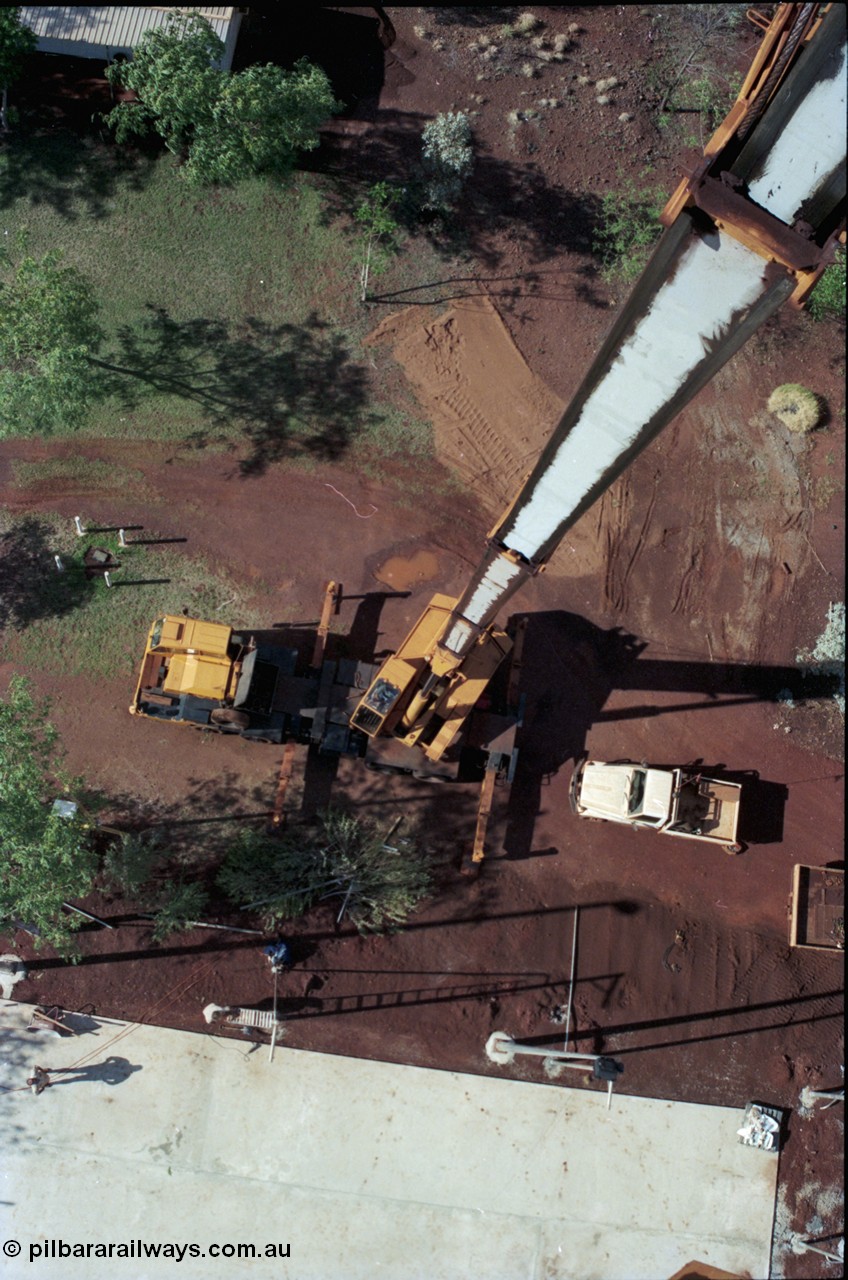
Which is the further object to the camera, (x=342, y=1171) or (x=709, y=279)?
(x=342, y=1171)

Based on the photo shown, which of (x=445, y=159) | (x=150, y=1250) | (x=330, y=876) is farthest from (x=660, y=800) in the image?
(x=445, y=159)

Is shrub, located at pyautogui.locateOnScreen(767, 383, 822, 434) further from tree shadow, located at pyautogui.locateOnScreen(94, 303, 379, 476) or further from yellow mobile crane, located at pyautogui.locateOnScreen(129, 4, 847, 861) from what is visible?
tree shadow, located at pyautogui.locateOnScreen(94, 303, 379, 476)

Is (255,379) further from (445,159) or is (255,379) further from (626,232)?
(626,232)

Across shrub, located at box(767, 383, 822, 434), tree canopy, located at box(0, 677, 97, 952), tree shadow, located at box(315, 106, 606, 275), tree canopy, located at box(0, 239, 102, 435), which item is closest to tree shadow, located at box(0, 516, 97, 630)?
tree canopy, located at box(0, 239, 102, 435)

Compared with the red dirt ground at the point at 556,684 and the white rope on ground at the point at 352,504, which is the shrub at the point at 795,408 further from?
the white rope on ground at the point at 352,504

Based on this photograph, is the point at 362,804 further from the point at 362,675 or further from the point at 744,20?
the point at 744,20

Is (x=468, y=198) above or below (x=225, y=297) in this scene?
above

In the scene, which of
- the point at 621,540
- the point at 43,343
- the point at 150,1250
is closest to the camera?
the point at 150,1250
